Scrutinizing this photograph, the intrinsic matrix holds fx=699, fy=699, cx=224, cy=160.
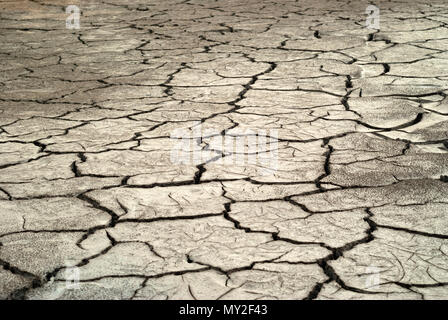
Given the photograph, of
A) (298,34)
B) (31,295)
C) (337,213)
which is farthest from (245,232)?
(298,34)

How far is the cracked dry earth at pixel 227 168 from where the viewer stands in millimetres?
2027

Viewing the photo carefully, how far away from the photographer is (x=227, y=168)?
9.29 ft

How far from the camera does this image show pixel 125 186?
8.76ft

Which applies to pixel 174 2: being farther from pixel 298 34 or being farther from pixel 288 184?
pixel 288 184

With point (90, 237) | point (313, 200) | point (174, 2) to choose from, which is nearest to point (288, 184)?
point (313, 200)

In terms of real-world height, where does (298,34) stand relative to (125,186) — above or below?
above

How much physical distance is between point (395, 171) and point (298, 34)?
8.86 feet

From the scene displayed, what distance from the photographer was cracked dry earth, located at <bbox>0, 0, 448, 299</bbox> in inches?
79.8
